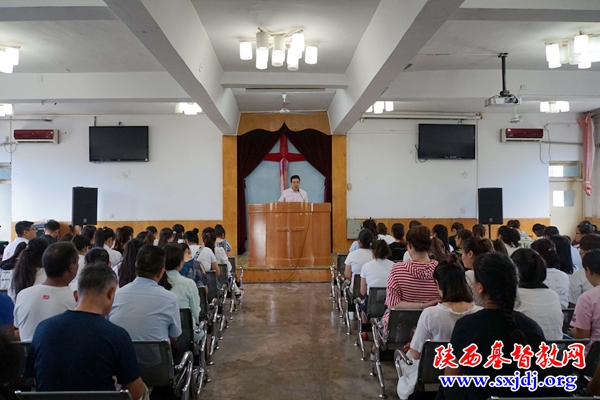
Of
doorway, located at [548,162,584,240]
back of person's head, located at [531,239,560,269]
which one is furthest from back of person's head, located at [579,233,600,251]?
doorway, located at [548,162,584,240]

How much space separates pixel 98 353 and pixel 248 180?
8278mm

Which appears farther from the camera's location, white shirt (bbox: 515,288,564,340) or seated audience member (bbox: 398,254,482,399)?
white shirt (bbox: 515,288,564,340)

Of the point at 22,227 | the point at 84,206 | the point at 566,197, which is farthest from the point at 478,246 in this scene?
the point at 566,197

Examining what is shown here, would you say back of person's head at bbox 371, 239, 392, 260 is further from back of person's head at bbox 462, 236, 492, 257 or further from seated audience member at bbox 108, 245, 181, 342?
seated audience member at bbox 108, 245, 181, 342

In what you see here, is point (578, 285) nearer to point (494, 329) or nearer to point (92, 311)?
point (494, 329)

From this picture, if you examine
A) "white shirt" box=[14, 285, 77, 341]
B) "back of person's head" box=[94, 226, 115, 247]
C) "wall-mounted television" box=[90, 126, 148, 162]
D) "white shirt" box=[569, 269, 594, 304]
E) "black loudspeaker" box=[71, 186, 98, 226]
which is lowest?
"white shirt" box=[569, 269, 594, 304]

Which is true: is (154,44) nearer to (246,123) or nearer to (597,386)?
(597,386)

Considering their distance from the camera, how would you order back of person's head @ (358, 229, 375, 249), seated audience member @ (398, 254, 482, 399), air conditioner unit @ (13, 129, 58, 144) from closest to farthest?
seated audience member @ (398, 254, 482, 399) < back of person's head @ (358, 229, 375, 249) < air conditioner unit @ (13, 129, 58, 144)

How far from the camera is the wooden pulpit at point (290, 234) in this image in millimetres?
7121

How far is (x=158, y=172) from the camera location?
30.8ft

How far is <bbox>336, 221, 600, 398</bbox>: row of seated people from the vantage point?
1.63 metres

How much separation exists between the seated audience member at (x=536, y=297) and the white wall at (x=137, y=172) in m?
7.72

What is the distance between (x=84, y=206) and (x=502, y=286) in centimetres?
863

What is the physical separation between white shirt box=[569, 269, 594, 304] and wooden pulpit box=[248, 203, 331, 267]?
431 cm
